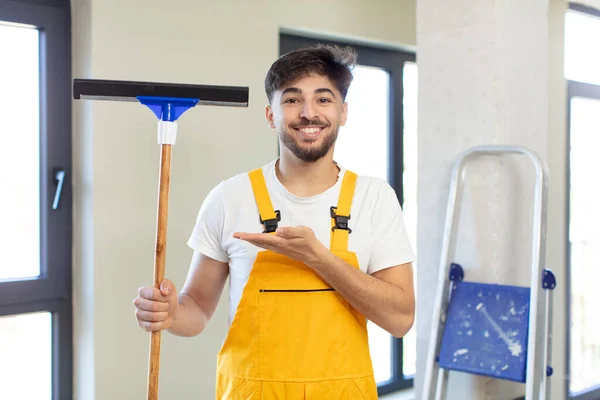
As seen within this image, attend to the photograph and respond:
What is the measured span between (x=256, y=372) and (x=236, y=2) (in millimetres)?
1572

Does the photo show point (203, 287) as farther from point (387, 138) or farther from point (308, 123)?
point (387, 138)

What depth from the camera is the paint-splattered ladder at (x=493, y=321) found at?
85.7 inches

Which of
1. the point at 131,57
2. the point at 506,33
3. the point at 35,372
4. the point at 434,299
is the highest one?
the point at 506,33

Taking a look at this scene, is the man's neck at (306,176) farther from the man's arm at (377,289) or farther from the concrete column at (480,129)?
the concrete column at (480,129)

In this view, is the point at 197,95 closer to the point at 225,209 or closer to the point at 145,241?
the point at 225,209

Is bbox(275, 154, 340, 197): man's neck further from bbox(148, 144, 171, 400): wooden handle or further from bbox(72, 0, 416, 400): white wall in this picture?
bbox(72, 0, 416, 400): white wall

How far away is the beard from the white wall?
0.92 meters

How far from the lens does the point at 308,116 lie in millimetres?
1384

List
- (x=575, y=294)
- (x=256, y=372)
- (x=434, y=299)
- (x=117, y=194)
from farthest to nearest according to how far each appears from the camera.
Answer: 1. (x=575, y=294)
2. (x=434, y=299)
3. (x=117, y=194)
4. (x=256, y=372)

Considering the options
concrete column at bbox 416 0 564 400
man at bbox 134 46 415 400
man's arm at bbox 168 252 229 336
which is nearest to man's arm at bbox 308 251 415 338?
man at bbox 134 46 415 400

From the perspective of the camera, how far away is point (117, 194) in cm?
213

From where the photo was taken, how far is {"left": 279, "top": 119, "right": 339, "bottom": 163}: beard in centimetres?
140

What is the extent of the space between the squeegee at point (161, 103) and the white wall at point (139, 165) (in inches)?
33.1

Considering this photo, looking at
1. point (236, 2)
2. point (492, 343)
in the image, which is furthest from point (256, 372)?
point (236, 2)
